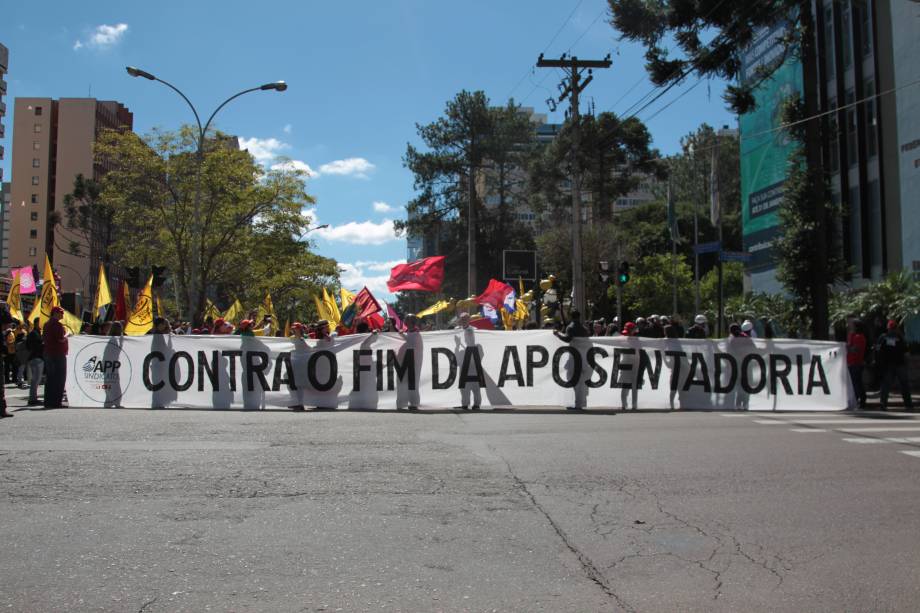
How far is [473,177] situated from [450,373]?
133 feet

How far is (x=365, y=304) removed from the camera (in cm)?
2156

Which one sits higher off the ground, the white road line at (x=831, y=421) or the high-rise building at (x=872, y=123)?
the high-rise building at (x=872, y=123)

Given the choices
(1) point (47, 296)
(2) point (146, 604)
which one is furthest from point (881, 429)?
(1) point (47, 296)

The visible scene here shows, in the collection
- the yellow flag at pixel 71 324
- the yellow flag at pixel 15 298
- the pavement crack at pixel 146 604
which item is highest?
the yellow flag at pixel 15 298

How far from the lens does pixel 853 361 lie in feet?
48.6

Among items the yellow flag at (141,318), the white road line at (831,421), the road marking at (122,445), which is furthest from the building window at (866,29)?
the road marking at (122,445)

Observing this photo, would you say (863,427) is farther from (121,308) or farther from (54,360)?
(121,308)

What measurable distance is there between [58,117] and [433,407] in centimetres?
10525

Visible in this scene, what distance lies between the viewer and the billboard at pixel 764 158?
3481cm

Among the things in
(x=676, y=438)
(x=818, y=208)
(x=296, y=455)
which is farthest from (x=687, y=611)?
(x=818, y=208)

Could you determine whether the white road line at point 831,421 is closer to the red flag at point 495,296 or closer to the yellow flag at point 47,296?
the yellow flag at point 47,296

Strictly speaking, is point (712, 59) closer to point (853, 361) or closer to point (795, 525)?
point (853, 361)

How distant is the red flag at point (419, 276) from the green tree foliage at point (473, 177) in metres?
29.5

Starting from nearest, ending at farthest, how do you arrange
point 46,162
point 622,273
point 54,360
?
point 54,360 → point 622,273 → point 46,162
